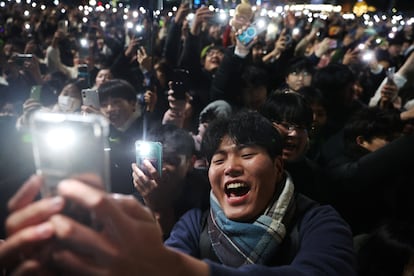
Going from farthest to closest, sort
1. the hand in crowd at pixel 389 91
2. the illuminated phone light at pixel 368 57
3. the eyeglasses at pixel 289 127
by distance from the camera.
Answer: the illuminated phone light at pixel 368 57
the hand in crowd at pixel 389 91
the eyeglasses at pixel 289 127

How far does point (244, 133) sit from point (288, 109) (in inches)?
30.9

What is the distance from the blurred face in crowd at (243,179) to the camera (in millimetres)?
1745

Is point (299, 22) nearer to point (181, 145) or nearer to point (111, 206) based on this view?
point (181, 145)

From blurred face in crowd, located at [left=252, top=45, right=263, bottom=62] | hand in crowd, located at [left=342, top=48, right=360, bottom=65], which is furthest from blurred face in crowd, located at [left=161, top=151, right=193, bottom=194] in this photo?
hand in crowd, located at [left=342, top=48, right=360, bottom=65]

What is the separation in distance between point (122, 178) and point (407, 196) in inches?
63.2

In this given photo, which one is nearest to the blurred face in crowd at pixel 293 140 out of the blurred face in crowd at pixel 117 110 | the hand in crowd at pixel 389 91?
the blurred face in crowd at pixel 117 110

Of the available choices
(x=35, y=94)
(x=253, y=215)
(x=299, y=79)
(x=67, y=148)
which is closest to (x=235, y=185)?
(x=253, y=215)

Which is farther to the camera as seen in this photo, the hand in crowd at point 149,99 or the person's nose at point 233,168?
the hand in crowd at point 149,99

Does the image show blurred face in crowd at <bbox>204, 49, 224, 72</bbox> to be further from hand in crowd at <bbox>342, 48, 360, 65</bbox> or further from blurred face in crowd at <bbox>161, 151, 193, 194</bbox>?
blurred face in crowd at <bbox>161, 151, 193, 194</bbox>

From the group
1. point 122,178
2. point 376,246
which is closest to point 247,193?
point 376,246

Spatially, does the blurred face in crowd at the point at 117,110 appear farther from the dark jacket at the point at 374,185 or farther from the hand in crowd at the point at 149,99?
the dark jacket at the point at 374,185

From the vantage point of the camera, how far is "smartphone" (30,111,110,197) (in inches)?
24.4

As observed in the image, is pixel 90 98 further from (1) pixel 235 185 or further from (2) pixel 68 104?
(1) pixel 235 185

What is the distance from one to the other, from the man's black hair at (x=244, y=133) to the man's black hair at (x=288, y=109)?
587mm
